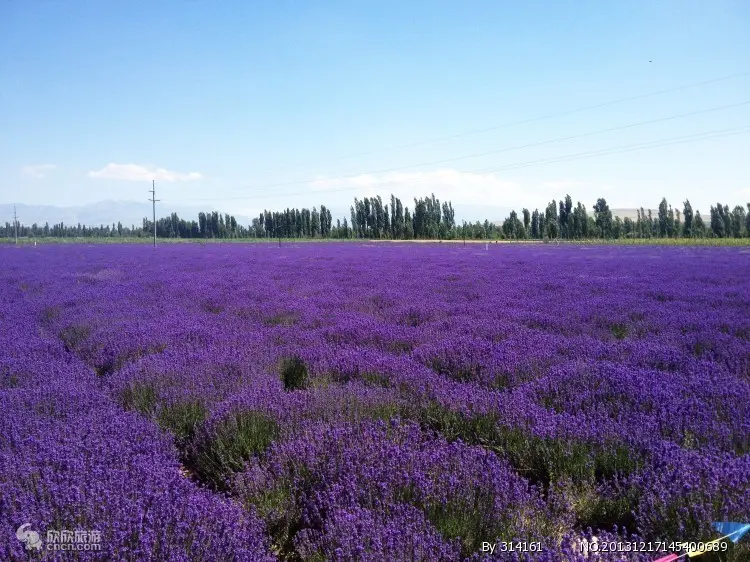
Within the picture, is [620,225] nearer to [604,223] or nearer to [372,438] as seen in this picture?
[604,223]

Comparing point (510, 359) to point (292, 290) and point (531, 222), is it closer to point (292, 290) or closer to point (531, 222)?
point (292, 290)

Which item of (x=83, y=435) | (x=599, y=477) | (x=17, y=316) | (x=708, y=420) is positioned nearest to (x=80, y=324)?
(x=17, y=316)

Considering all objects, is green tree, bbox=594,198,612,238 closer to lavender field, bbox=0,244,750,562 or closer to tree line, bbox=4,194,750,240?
tree line, bbox=4,194,750,240

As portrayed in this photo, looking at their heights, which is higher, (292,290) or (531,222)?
(531,222)

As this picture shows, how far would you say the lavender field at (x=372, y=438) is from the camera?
169 cm

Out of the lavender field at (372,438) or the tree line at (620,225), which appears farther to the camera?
the tree line at (620,225)

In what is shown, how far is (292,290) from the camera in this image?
366 inches

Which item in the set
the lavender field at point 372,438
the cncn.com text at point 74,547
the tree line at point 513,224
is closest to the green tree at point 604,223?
the tree line at point 513,224

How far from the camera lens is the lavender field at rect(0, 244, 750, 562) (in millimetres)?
1694

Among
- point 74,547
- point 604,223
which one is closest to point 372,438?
point 74,547

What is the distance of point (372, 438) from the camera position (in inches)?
93.0

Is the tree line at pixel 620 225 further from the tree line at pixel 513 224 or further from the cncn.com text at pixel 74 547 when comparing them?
the cncn.com text at pixel 74 547

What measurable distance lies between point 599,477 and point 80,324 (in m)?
5.54

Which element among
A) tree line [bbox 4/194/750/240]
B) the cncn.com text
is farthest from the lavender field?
tree line [bbox 4/194/750/240]
